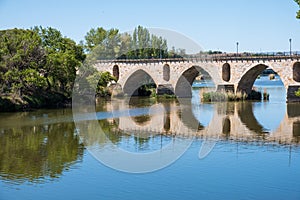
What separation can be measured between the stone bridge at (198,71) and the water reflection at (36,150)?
21.4 m

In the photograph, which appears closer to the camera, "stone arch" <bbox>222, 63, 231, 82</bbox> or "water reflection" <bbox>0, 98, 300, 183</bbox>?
"water reflection" <bbox>0, 98, 300, 183</bbox>

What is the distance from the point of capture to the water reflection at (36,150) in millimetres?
18031

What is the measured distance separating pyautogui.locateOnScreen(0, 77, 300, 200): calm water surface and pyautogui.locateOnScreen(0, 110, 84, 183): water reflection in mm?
37

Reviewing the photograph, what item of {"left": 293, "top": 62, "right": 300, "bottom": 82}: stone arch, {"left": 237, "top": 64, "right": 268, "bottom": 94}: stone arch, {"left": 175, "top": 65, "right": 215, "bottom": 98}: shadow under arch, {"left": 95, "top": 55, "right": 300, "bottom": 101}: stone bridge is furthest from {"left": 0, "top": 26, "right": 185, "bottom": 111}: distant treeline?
{"left": 293, "top": 62, "right": 300, "bottom": 82}: stone arch

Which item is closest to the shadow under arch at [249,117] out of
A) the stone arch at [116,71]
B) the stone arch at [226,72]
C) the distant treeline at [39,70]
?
the stone arch at [226,72]

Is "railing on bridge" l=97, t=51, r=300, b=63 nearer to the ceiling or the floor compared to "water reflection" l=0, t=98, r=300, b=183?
nearer to the ceiling

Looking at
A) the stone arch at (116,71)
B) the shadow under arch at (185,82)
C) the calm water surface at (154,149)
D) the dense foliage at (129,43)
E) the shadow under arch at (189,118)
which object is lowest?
the calm water surface at (154,149)

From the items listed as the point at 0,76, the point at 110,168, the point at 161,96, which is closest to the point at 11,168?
the point at 110,168

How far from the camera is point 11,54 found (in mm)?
38219

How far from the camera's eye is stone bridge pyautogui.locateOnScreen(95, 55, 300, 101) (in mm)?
43469

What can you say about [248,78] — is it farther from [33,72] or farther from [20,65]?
[20,65]

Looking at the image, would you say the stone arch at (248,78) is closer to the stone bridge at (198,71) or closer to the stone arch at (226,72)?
the stone bridge at (198,71)

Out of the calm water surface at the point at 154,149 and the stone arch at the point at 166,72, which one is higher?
the stone arch at the point at 166,72

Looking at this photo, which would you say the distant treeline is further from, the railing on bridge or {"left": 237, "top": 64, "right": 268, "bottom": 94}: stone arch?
{"left": 237, "top": 64, "right": 268, "bottom": 94}: stone arch
